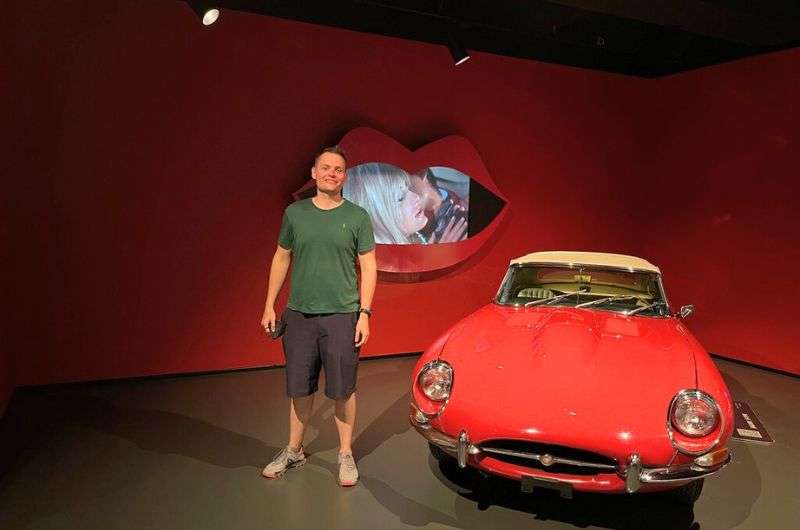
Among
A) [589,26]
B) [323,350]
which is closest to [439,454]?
[323,350]

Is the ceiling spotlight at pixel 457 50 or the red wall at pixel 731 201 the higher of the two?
the ceiling spotlight at pixel 457 50

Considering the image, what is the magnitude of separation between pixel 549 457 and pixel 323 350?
1198mm

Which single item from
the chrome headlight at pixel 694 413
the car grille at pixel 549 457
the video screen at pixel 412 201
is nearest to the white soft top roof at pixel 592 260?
the chrome headlight at pixel 694 413

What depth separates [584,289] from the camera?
342cm

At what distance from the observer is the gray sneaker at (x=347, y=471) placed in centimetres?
266

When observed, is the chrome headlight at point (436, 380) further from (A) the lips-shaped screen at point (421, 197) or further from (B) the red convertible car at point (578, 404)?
(A) the lips-shaped screen at point (421, 197)

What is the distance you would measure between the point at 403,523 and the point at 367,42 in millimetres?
4076

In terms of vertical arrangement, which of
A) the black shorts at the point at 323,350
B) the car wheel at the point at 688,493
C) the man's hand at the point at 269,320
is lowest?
the car wheel at the point at 688,493

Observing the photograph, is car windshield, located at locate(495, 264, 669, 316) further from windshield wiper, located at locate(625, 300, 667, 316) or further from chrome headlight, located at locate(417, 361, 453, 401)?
chrome headlight, located at locate(417, 361, 453, 401)

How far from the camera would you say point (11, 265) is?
12.5ft

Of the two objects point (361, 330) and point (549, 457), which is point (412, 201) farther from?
point (549, 457)

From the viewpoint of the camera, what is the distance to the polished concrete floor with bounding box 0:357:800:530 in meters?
2.39

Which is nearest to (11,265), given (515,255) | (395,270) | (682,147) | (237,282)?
(237,282)

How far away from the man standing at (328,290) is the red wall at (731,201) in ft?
15.1
